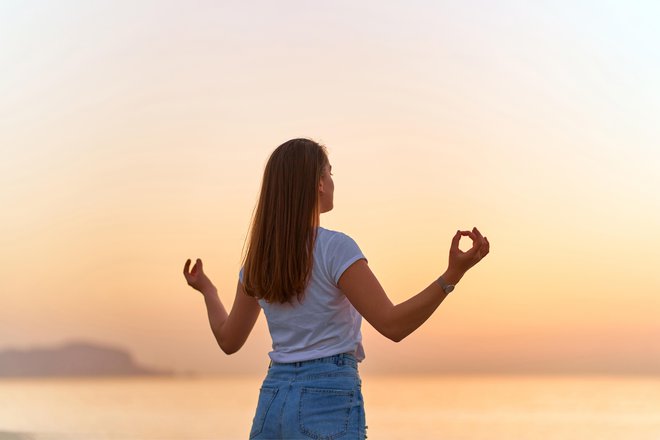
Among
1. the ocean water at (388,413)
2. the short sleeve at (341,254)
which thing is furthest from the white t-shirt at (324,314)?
the ocean water at (388,413)

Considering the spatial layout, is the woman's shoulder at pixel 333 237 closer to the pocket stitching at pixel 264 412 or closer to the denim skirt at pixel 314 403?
the denim skirt at pixel 314 403

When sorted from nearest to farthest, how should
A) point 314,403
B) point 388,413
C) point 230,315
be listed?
1. point 314,403
2. point 230,315
3. point 388,413

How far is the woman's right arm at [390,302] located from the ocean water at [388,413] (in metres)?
12.8

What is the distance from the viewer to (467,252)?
196cm

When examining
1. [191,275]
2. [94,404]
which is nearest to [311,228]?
[191,275]

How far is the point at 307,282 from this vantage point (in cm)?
213

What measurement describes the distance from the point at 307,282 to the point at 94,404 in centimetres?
2569

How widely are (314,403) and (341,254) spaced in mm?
330

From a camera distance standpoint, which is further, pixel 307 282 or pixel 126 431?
pixel 126 431

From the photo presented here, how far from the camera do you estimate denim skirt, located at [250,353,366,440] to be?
2.04 metres

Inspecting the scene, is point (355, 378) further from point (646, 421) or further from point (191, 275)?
point (646, 421)

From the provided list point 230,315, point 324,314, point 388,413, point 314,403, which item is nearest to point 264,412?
point 314,403

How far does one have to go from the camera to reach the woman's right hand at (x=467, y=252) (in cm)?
195

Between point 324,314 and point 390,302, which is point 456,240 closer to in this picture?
point 390,302
